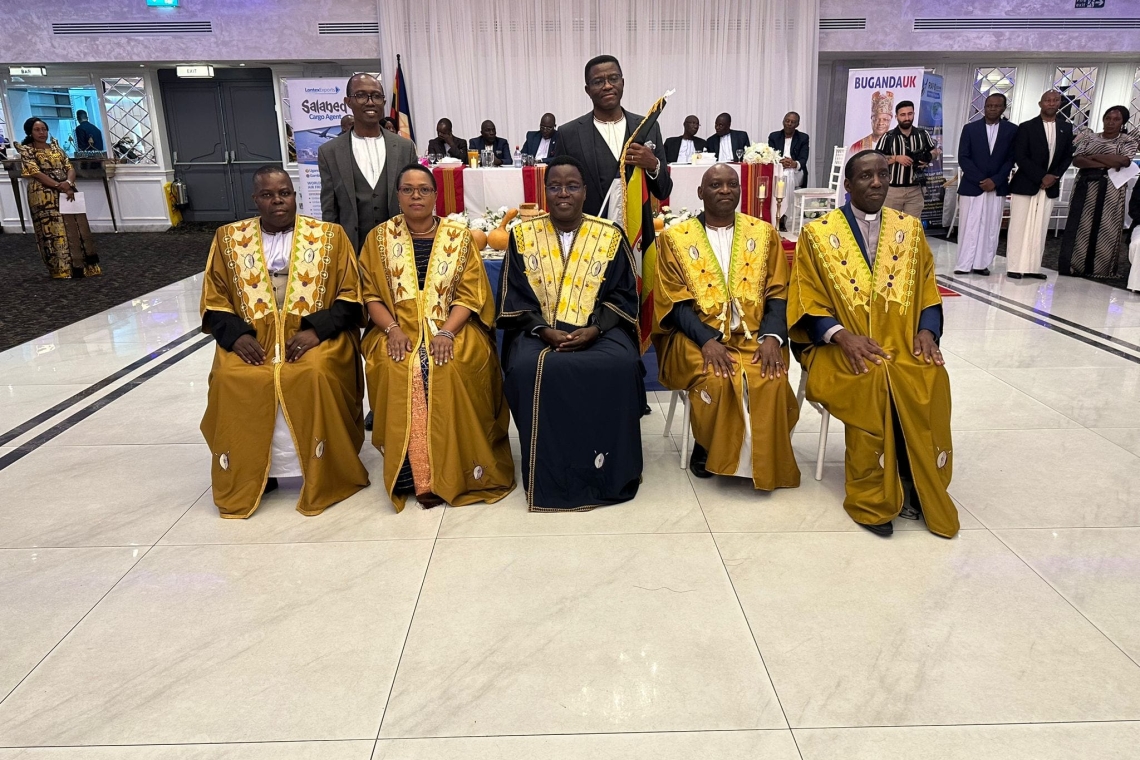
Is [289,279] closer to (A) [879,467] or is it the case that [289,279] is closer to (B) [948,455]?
(A) [879,467]

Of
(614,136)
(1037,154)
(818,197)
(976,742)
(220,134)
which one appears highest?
(220,134)

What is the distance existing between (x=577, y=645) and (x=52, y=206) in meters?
8.49

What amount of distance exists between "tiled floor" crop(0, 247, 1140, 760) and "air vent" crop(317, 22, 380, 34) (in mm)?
9206

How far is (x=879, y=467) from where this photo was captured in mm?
2842

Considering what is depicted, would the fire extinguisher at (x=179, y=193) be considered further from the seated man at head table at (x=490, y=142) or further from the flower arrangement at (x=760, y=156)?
the flower arrangement at (x=760, y=156)

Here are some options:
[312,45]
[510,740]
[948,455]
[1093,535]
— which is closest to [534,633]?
[510,740]

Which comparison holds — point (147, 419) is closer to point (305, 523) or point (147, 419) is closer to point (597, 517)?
point (305, 523)

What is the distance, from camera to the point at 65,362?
16.9ft

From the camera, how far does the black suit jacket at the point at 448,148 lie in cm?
923

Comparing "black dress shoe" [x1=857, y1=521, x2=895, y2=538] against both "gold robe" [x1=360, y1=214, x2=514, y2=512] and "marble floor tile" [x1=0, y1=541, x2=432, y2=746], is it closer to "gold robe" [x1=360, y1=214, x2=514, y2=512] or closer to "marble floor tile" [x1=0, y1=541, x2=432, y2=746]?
"gold robe" [x1=360, y1=214, x2=514, y2=512]

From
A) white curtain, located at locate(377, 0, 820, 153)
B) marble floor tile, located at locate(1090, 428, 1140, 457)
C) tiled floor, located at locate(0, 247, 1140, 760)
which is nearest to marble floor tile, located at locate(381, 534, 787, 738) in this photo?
tiled floor, located at locate(0, 247, 1140, 760)

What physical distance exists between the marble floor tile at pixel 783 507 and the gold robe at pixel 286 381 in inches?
56.3

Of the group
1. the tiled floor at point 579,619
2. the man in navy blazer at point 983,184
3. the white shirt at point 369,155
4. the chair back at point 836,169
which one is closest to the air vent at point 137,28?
the chair back at point 836,169

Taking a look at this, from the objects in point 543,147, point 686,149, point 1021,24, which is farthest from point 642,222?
point 1021,24
